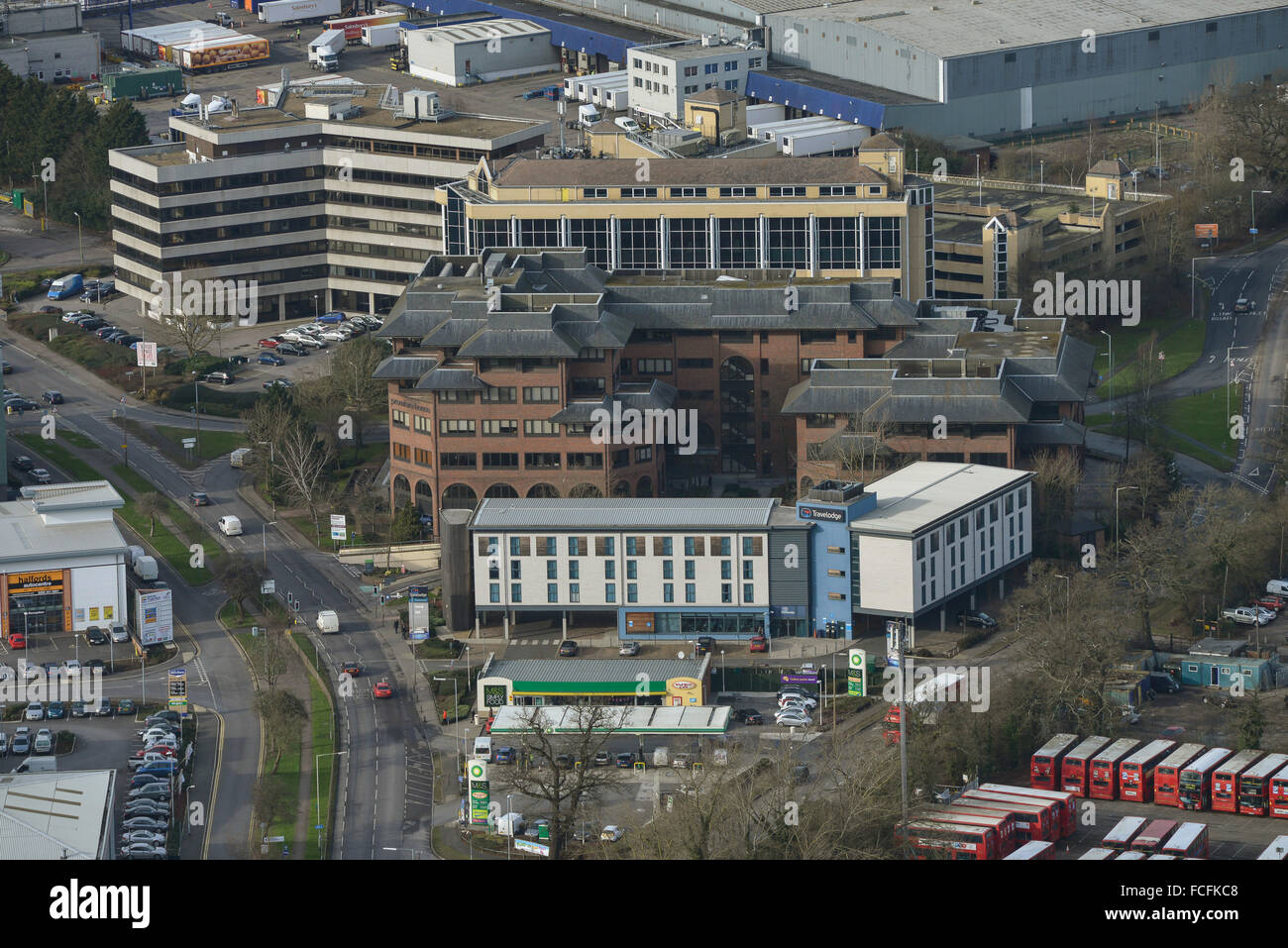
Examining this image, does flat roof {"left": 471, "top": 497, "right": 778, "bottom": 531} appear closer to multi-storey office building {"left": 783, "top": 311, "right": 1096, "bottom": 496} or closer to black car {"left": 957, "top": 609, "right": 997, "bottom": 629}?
multi-storey office building {"left": 783, "top": 311, "right": 1096, "bottom": 496}

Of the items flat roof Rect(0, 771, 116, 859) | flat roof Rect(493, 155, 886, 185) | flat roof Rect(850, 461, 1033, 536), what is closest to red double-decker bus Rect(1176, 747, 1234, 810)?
flat roof Rect(850, 461, 1033, 536)

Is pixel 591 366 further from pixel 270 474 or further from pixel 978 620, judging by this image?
pixel 978 620

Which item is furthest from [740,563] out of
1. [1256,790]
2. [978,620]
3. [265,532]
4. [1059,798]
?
[265,532]

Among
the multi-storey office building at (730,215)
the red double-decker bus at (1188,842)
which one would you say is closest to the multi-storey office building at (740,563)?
the red double-decker bus at (1188,842)

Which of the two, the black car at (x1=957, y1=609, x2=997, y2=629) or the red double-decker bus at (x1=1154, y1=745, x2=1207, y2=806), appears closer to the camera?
the red double-decker bus at (x1=1154, y1=745, x2=1207, y2=806)

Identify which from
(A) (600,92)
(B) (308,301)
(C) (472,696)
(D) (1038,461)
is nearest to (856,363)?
(D) (1038,461)

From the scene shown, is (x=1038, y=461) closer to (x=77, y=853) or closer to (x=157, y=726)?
(x=157, y=726)

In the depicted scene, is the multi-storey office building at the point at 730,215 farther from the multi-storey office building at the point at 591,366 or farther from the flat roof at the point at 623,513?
the flat roof at the point at 623,513

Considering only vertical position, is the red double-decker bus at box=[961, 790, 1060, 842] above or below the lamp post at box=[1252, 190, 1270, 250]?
below
